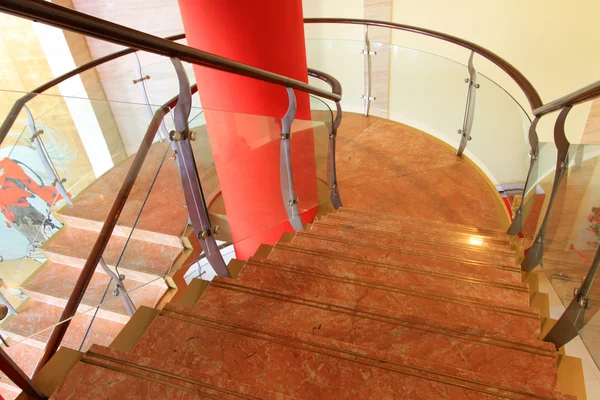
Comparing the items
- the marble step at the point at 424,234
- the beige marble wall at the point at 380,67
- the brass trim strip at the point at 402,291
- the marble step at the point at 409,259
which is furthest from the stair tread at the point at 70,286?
the beige marble wall at the point at 380,67

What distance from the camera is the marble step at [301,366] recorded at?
1.31 meters

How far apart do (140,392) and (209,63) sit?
1.32m

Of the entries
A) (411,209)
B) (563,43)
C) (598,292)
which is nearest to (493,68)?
(563,43)

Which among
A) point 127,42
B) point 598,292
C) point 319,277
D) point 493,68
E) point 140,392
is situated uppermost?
point 127,42

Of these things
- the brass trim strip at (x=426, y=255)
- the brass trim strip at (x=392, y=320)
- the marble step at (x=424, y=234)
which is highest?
the brass trim strip at (x=392, y=320)

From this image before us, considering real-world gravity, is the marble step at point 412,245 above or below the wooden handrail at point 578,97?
below

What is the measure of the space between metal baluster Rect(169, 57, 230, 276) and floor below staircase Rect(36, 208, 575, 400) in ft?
0.59

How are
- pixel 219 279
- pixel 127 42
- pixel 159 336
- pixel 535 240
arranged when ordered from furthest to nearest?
pixel 535 240
pixel 219 279
pixel 159 336
pixel 127 42

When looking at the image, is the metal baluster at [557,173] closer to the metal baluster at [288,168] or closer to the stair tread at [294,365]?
the stair tread at [294,365]

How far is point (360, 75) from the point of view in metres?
4.91

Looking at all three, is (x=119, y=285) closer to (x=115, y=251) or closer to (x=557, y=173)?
(x=115, y=251)

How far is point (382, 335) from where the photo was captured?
166 centimetres

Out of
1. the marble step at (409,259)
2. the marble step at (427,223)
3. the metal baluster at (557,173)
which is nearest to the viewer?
the metal baluster at (557,173)

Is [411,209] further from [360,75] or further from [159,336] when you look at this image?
[159,336]
